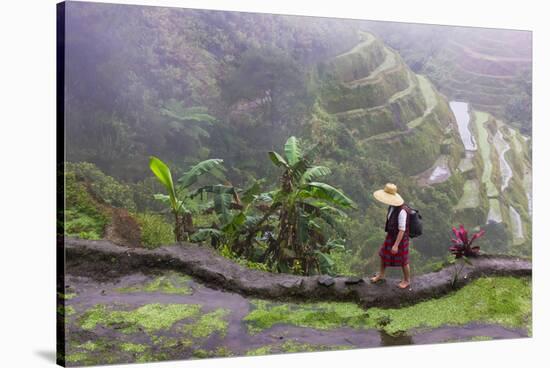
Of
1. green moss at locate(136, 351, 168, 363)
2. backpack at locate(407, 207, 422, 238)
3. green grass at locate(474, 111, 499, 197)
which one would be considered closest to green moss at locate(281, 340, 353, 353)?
green moss at locate(136, 351, 168, 363)

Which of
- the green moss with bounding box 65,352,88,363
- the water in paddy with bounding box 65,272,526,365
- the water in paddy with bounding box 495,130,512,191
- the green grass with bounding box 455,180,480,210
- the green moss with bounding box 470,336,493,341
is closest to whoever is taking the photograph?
the green moss with bounding box 65,352,88,363

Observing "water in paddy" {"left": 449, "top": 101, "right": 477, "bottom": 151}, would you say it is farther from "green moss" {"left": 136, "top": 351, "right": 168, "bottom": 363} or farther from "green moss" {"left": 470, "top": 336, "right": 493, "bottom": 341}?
"green moss" {"left": 136, "top": 351, "right": 168, "bottom": 363}

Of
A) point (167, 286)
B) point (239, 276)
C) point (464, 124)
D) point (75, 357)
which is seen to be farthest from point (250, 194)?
point (464, 124)

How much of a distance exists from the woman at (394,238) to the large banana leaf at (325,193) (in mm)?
546

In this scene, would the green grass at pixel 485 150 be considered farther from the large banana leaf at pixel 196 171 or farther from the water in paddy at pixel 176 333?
the large banana leaf at pixel 196 171

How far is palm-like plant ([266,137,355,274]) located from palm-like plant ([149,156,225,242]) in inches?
35.8

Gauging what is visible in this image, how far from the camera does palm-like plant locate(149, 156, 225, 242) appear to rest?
33.1 feet

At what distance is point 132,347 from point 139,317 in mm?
324

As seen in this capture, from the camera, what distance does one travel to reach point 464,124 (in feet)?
38.6

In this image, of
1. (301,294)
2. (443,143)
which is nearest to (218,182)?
(301,294)

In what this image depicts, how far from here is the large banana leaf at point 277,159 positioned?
10.6 meters

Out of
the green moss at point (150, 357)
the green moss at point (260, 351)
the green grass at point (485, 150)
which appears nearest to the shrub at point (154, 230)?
the green moss at point (150, 357)

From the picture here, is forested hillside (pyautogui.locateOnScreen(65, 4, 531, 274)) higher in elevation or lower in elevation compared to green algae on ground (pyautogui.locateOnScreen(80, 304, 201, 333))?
higher

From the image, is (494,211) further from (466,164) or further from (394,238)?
(394,238)
